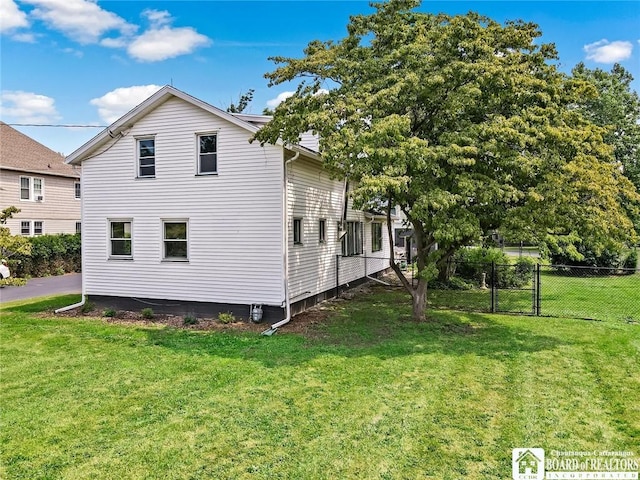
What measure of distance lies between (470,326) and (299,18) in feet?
32.3

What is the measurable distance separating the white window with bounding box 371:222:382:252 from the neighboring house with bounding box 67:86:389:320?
19.8ft

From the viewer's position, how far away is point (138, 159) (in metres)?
12.5

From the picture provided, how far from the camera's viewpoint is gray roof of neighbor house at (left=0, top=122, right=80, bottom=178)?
75.4 feet

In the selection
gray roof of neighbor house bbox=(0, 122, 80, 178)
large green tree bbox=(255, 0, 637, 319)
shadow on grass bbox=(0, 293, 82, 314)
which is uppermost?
gray roof of neighbor house bbox=(0, 122, 80, 178)

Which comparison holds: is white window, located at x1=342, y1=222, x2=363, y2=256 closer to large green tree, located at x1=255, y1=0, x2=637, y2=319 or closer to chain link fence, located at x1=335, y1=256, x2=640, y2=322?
chain link fence, located at x1=335, y1=256, x2=640, y2=322

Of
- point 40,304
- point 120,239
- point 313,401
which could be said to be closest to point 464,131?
point 313,401

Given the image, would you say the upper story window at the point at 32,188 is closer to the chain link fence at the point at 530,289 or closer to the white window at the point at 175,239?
the white window at the point at 175,239

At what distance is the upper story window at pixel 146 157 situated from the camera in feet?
40.7

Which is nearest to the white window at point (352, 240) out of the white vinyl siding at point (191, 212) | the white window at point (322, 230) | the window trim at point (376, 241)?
the white window at point (322, 230)

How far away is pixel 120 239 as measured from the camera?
1288 centimetres

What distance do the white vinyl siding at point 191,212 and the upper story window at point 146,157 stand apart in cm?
18

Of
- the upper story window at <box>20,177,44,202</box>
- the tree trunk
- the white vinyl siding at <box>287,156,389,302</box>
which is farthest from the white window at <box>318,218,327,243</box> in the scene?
the upper story window at <box>20,177,44,202</box>

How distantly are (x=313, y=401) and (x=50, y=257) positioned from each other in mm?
20881

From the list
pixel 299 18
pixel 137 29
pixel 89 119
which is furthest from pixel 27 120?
pixel 299 18
